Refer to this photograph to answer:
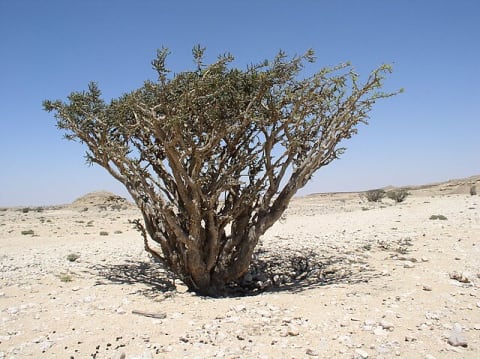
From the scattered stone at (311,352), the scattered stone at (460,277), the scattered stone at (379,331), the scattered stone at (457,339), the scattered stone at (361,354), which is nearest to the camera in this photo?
the scattered stone at (361,354)

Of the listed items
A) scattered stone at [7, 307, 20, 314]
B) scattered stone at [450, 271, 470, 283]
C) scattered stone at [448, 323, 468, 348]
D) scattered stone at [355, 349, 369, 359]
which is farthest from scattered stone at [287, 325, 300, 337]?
scattered stone at [7, 307, 20, 314]

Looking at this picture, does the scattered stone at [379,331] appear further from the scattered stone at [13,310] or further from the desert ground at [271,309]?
the scattered stone at [13,310]

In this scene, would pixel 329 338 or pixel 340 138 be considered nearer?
pixel 329 338

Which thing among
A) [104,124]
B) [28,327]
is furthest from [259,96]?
[28,327]

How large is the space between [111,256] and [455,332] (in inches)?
411

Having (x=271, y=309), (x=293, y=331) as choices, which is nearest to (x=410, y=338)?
(x=293, y=331)

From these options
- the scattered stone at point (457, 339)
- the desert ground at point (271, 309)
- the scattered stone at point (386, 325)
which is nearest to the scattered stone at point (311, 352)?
the desert ground at point (271, 309)

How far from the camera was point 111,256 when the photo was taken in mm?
12820

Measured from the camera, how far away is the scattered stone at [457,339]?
5.12 meters

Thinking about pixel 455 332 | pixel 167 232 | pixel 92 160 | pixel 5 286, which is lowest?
pixel 455 332

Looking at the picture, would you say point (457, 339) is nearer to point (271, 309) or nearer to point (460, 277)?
point (271, 309)

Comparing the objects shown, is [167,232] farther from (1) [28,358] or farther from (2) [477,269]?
(2) [477,269]

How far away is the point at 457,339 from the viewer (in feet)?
17.1

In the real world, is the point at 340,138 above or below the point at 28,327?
above
